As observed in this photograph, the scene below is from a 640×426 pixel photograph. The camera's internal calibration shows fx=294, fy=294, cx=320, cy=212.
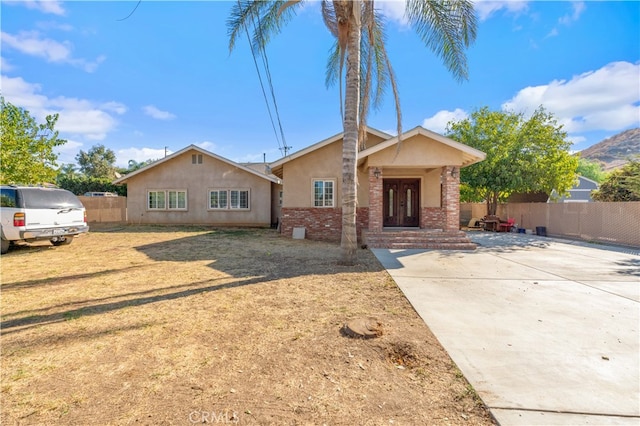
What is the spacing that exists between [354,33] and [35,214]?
10313mm

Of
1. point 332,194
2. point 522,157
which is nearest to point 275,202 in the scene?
point 332,194

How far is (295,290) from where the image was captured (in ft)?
18.5

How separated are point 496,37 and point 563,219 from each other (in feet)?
37.3

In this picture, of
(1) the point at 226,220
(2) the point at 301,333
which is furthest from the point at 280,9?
(1) the point at 226,220

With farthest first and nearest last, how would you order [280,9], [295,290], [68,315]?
[280,9], [295,290], [68,315]

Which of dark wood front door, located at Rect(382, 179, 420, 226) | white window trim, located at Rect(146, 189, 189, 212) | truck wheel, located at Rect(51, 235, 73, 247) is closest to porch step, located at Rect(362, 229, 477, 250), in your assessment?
dark wood front door, located at Rect(382, 179, 420, 226)

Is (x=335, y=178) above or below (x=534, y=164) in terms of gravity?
below

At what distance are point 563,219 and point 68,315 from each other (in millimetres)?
20638

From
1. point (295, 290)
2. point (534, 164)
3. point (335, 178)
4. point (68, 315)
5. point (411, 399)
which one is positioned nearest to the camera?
point (411, 399)

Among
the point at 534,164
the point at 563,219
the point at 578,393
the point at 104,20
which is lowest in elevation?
the point at 578,393

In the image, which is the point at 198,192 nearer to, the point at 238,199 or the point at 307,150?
the point at 238,199

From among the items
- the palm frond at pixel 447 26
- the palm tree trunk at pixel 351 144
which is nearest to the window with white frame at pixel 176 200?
the palm tree trunk at pixel 351 144

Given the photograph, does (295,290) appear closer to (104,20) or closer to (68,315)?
(68,315)

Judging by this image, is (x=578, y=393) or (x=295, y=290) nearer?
(x=578, y=393)
